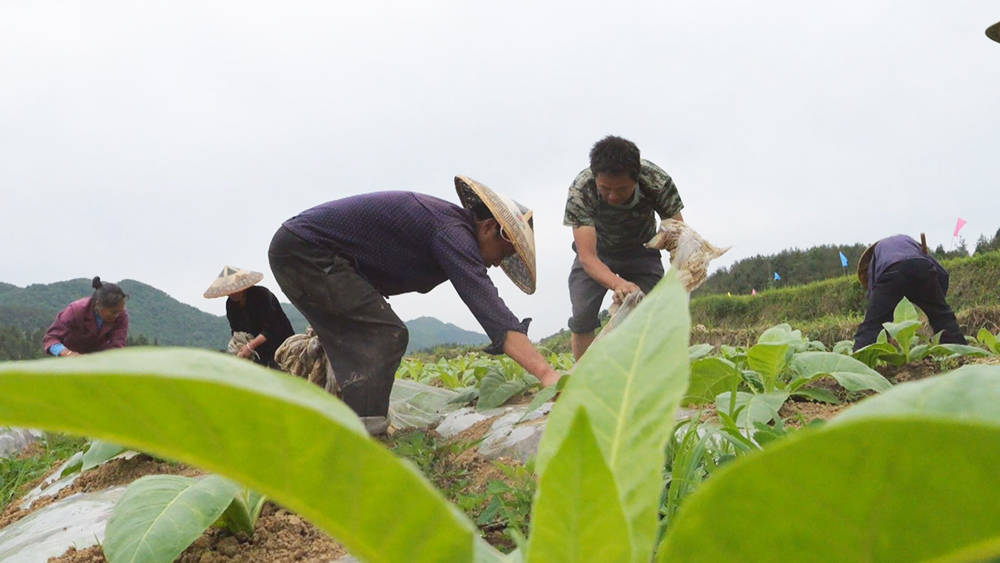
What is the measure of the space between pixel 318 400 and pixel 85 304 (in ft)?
23.9

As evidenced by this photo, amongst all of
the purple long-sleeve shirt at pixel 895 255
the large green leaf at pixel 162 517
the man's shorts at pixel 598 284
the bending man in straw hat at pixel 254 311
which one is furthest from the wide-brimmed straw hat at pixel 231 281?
the purple long-sleeve shirt at pixel 895 255

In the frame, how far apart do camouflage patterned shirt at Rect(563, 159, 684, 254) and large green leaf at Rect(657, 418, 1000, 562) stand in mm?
3906

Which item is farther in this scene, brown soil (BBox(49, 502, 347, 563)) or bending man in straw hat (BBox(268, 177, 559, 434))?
bending man in straw hat (BBox(268, 177, 559, 434))

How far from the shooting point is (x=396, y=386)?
4801mm

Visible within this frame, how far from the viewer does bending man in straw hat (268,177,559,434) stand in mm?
3307

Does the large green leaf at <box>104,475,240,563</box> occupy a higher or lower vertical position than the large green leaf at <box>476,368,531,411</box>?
higher

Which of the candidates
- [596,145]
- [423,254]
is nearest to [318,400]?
[423,254]

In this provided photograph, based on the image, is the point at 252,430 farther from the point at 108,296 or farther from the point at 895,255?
the point at 108,296

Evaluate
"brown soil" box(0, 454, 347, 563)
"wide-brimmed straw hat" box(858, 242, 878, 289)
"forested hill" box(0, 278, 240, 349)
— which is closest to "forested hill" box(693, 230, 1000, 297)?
"wide-brimmed straw hat" box(858, 242, 878, 289)

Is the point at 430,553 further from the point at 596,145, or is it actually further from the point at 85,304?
the point at 85,304

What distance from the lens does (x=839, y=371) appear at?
7.91 feet

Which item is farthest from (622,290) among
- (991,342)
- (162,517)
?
(162,517)

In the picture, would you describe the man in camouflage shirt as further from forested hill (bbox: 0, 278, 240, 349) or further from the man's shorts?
forested hill (bbox: 0, 278, 240, 349)

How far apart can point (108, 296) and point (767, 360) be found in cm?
600
